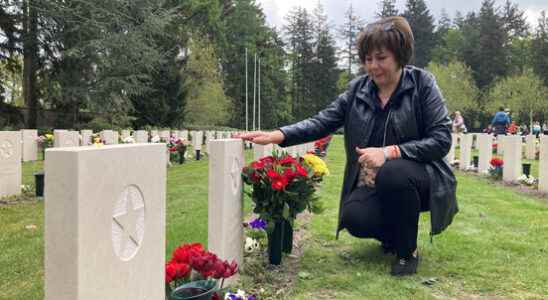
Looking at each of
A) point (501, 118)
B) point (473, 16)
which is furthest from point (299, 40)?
point (501, 118)

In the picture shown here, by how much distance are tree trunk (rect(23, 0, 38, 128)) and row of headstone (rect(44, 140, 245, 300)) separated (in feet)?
56.7

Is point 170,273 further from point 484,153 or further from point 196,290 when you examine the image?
point 484,153

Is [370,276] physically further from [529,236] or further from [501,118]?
[501,118]

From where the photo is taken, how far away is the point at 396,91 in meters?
3.28

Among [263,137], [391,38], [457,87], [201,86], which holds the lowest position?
[263,137]

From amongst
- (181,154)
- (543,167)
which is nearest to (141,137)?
(181,154)

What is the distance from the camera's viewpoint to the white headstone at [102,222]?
1371 mm

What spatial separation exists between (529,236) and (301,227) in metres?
2.20

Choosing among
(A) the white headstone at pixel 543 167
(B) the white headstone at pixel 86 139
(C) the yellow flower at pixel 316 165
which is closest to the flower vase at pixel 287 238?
(C) the yellow flower at pixel 316 165

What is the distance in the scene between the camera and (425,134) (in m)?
3.23

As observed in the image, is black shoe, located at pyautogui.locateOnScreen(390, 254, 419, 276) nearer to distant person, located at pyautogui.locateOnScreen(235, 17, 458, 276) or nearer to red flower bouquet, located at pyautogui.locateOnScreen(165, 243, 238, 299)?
distant person, located at pyautogui.locateOnScreen(235, 17, 458, 276)

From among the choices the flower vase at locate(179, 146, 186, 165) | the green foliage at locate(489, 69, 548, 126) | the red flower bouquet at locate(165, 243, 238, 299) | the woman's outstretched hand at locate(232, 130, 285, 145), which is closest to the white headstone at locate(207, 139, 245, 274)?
the woman's outstretched hand at locate(232, 130, 285, 145)

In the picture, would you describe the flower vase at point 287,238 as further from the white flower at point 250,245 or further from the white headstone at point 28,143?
the white headstone at point 28,143

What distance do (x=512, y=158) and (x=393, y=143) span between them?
22.2ft
